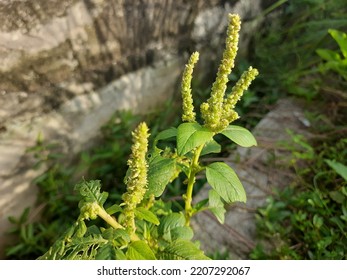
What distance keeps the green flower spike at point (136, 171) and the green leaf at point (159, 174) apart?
0.08 metres

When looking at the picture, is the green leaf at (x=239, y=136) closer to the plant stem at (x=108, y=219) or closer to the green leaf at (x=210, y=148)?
the green leaf at (x=210, y=148)

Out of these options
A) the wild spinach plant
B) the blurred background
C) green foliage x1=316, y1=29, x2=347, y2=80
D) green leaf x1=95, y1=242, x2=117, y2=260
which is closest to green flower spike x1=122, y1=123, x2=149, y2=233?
the wild spinach plant

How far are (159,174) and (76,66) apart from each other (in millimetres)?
1097

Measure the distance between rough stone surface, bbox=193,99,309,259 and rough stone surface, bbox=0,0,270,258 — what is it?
0.68m

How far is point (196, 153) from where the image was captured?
4.23 ft

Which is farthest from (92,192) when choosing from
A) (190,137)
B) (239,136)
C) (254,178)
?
(254,178)

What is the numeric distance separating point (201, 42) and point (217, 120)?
166 cm

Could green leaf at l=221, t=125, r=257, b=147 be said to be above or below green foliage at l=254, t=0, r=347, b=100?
above

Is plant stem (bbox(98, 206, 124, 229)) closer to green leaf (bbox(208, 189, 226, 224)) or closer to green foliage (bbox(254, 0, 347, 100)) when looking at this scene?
green leaf (bbox(208, 189, 226, 224))

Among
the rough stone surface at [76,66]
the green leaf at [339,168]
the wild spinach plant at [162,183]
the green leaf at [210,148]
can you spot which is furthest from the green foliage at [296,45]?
the wild spinach plant at [162,183]

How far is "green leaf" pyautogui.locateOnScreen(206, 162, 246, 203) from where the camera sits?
1.20m

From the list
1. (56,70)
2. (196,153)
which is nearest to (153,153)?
(196,153)

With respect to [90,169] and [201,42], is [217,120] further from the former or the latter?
[201,42]

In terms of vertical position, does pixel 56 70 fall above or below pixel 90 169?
above
